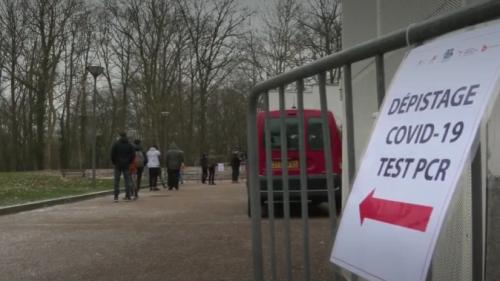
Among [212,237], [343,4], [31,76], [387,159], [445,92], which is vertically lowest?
[212,237]

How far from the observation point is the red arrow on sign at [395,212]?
6.42 feet

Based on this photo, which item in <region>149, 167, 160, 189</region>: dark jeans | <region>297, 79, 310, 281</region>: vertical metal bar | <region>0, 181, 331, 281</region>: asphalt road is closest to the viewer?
<region>297, 79, 310, 281</region>: vertical metal bar

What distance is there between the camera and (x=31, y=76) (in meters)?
45.5

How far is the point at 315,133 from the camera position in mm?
3709

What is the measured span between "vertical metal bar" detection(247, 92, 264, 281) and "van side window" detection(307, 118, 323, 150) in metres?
0.35

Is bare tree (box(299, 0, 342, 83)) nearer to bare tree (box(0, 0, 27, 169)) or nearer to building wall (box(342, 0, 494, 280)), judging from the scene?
bare tree (box(0, 0, 27, 169))

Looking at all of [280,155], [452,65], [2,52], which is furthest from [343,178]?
[2,52]

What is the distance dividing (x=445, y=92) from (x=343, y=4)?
5687 mm

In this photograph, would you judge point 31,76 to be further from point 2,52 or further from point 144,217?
point 144,217

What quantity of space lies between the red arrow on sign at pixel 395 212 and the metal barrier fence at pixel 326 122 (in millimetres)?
281

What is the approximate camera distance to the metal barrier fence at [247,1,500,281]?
7.36ft

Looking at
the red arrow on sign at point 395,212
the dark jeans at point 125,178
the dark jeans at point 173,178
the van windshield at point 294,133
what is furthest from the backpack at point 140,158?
the red arrow on sign at point 395,212

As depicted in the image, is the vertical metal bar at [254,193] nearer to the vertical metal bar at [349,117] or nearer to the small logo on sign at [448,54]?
the vertical metal bar at [349,117]

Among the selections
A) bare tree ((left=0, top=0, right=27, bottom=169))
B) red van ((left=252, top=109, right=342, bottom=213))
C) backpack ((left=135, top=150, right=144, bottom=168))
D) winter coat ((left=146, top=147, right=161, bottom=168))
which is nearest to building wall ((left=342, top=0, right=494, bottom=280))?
red van ((left=252, top=109, right=342, bottom=213))
